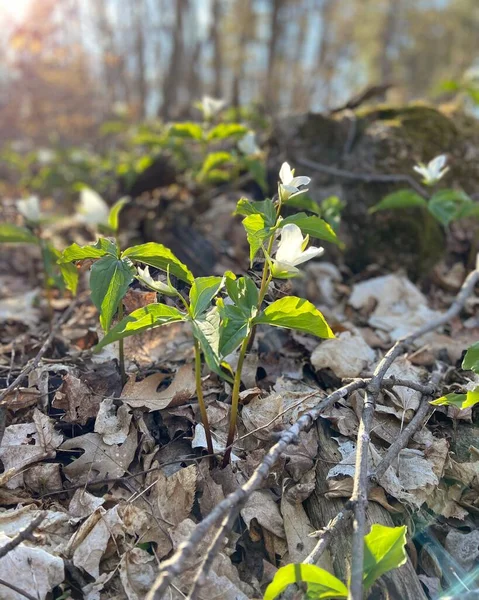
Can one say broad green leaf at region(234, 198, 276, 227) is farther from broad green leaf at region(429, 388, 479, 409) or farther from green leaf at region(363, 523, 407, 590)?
green leaf at region(363, 523, 407, 590)

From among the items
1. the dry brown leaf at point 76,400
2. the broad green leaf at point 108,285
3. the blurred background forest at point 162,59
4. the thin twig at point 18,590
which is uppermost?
the broad green leaf at point 108,285

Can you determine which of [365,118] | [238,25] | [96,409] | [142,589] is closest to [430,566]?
[142,589]

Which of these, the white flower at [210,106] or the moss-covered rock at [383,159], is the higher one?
the white flower at [210,106]

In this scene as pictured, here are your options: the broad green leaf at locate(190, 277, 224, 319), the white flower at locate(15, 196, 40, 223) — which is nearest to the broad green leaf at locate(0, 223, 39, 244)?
the white flower at locate(15, 196, 40, 223)

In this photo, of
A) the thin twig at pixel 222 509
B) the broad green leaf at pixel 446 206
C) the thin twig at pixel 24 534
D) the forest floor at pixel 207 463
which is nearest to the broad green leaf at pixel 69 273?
the forest floor at pixel 207 463

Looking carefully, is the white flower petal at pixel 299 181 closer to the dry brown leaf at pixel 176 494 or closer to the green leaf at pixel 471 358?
the green leaf at pixel 471 358

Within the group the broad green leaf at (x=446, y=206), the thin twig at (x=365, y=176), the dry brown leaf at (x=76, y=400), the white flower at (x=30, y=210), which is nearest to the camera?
the dry brown leaf at (x=76, y=400)

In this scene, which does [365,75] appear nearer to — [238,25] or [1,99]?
[238,25]

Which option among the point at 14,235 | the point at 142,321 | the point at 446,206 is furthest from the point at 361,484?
the point at 14,235
